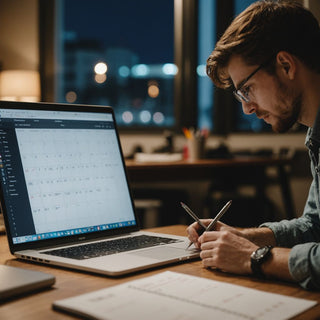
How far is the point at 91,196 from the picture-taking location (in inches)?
44.0

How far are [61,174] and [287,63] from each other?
62 centimetres

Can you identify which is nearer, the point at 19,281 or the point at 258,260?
the point at 19,281

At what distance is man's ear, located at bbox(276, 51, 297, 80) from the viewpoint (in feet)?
3.77

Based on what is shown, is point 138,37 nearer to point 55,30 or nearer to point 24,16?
point 55,30

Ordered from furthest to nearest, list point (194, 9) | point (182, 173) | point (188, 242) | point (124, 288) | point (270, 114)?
point (194, 9) → point (182, 173) → point (270, 114) → point (188, 242) → point (124, 288)

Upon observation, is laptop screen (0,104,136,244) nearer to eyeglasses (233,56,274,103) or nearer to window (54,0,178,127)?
eyeglasses (233,56,274,103)

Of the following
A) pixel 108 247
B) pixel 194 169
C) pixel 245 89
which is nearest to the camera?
pixel 108 247

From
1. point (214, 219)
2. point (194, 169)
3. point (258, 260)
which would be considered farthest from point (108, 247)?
point (194, 169)

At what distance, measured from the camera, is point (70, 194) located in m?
1.08

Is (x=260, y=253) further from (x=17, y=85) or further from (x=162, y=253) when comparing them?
(x=17, y=85)

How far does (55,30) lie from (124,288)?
4377mm

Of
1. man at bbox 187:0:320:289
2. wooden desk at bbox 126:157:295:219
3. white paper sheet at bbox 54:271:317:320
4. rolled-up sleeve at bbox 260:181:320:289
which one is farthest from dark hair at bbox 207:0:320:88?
wooden desk at bbox 126:157:295:219

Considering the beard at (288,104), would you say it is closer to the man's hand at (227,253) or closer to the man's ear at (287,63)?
the man's ear at (287,63)

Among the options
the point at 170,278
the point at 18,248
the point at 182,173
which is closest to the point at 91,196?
the point at 18,248
